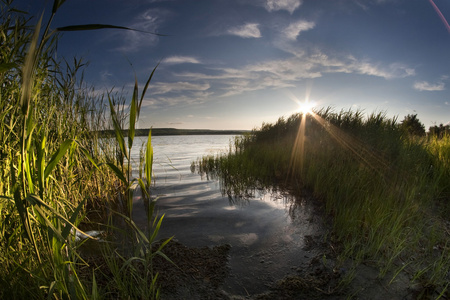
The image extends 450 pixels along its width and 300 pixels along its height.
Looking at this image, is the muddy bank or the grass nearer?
the grass

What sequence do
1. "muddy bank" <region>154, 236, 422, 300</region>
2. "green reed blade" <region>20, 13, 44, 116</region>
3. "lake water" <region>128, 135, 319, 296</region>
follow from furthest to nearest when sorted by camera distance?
"lake water" <region>128, 135, 319, 296</region>, "muddy bank" <region>154, 236, 422, 300</region>, "green reed blade" <region>20, 13, 44, 116</region>

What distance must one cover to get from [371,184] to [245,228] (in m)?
2.85

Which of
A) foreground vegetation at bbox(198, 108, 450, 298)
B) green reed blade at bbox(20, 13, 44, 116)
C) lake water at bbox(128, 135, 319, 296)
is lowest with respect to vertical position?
lake water at bbox(128, 135, 319, 296)

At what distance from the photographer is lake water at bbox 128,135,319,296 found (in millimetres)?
2738

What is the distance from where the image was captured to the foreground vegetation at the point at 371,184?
9.05 ft

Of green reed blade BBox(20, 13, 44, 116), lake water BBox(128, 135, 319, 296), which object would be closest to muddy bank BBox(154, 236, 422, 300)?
lake water BBox(128, 135, 319, 296)

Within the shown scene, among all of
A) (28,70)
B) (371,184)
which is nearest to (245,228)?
(371,184)

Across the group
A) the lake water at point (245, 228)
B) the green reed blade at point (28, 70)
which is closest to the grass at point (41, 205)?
the green reed blade at point (28, 70)

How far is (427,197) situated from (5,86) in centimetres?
645

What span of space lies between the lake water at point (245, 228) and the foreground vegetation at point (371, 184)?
22.6 inches

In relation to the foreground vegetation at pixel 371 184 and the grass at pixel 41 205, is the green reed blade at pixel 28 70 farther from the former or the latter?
the foreground vegetation at pixel 371 184

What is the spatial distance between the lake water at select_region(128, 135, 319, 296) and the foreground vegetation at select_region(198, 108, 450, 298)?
22.6 inches

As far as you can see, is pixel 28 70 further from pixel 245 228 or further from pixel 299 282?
pixel 245 228

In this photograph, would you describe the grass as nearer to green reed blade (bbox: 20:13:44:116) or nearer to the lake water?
green reed blade (bbox: 20:13:44:116)
